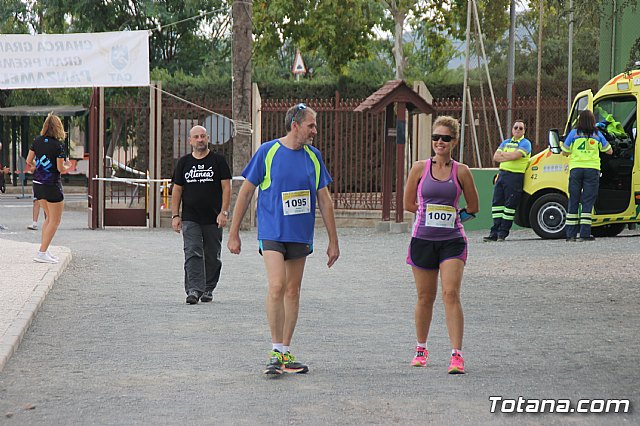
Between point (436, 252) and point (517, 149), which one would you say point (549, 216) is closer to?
point (517, 149)

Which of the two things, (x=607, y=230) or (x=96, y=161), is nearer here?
(x=607, y=230)

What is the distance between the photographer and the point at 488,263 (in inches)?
631

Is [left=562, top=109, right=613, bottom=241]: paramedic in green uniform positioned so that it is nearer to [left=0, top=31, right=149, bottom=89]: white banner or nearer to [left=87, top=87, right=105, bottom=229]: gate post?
[left=0, top=31, right=149, bottom=89]: white banner

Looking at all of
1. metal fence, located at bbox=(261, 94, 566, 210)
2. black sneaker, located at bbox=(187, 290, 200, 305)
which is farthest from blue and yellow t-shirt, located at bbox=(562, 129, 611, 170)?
black sneaker, located at bbox=(187, 290, 200, 305)

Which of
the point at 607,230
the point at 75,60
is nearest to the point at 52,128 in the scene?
the point at 75,60

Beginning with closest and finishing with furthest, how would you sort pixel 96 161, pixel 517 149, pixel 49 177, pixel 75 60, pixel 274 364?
pixel 274 364 → pixel 49 177 → pixel 517 149 → pixel 75 60 → pixel 96 161

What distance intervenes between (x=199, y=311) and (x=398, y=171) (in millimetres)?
12577

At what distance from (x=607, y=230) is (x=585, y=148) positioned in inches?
117

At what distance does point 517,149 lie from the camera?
1944 cm

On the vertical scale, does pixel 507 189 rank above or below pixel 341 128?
below

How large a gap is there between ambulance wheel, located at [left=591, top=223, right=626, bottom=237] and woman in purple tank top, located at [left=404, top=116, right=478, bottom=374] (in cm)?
1272

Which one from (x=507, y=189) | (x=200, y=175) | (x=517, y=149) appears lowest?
(x=507, y=189)

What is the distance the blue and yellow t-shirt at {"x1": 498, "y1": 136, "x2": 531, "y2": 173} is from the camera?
1944cm

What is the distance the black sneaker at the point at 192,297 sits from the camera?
11828 mm
